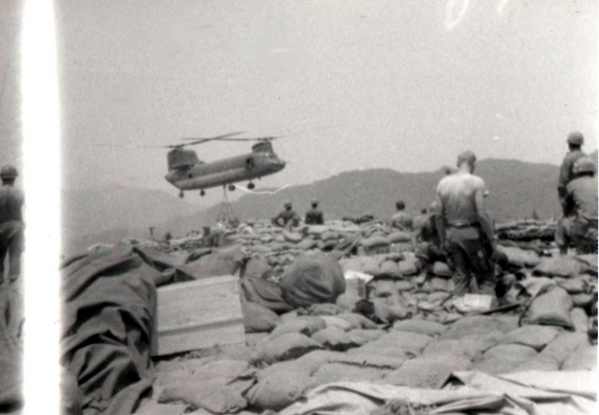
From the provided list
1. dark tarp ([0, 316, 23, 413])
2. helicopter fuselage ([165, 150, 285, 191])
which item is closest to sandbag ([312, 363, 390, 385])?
dark tarp ([0, 316, 23, 413])

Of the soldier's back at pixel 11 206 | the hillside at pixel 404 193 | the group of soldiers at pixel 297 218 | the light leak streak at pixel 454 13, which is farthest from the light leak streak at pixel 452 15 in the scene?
the hillside at pixel 404 193

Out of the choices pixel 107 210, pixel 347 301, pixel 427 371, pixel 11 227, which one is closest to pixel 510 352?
pixel 427 371

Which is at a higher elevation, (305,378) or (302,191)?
(305,378)

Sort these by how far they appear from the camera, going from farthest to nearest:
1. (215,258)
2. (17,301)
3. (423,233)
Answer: (423,233) → (215,258) → (17,301)

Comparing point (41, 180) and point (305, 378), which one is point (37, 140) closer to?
point (41, 180)

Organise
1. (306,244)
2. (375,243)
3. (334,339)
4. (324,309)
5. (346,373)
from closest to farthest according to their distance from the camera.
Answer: (346,373)
(334,339)
(324,309)
(375,243)
(306,244)

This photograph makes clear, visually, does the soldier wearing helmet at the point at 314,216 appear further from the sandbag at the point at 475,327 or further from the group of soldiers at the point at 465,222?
the sandbag at the point at 475,327

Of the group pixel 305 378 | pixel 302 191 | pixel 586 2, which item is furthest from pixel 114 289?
pixel 302 191

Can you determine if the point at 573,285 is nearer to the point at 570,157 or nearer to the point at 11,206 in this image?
the point at 570,157
